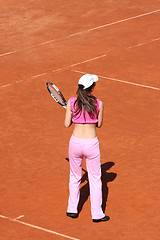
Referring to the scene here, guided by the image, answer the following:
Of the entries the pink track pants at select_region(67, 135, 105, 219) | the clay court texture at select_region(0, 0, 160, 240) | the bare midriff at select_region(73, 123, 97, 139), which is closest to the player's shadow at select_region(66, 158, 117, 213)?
the clay court texture at select_region(0, 0, 160, 240)

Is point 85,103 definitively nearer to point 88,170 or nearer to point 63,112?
point 88,170

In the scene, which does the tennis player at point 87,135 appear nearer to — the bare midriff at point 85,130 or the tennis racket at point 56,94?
the bare midriff at point 85,130

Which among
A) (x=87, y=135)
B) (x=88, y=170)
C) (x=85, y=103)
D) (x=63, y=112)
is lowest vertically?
(x=63, y=112)

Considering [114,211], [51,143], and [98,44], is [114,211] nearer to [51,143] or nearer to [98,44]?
[51,143]

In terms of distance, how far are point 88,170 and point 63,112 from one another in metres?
3.66

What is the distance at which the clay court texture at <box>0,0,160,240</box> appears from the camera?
8.34 m

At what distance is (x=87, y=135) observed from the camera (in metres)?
8.05

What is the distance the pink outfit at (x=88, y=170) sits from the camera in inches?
316

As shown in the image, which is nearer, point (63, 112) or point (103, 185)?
point (103, 185)

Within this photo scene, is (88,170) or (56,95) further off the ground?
(56,95)

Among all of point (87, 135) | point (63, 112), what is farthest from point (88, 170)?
point (63, 112)

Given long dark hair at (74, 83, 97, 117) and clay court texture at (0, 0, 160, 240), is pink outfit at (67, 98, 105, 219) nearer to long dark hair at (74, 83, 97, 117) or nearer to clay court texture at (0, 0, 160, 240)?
long dark hair at (74, 83, 97, 117)

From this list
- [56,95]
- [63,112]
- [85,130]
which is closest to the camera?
[85,130]

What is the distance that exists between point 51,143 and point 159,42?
548 centimetres
